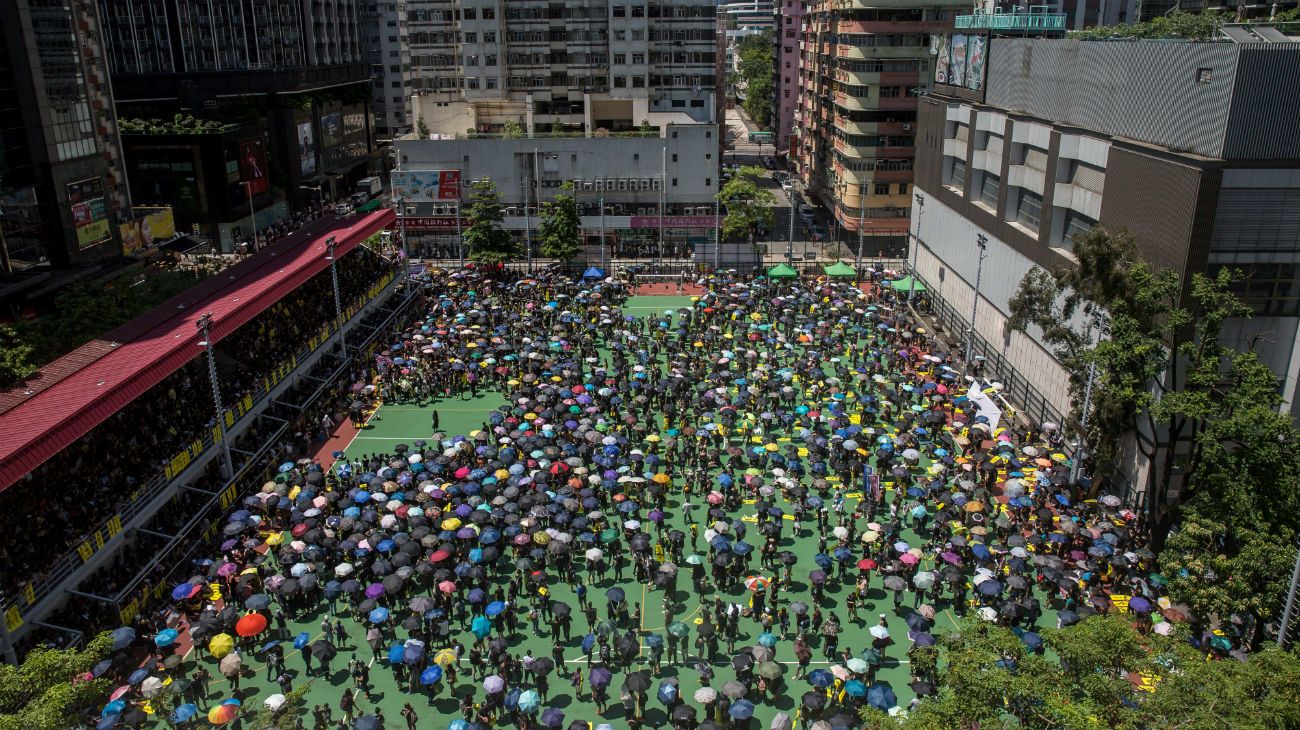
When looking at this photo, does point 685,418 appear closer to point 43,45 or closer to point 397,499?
point 397,499

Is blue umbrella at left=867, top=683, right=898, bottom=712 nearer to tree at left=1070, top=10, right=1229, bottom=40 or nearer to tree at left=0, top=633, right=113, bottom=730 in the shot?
tree at left=0, top=633, right=113, bottom=730

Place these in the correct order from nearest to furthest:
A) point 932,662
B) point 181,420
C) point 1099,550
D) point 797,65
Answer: point 932,662 < point 1099,550 < point 181,420 < point 797,65

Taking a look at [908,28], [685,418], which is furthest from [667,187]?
[685,418]

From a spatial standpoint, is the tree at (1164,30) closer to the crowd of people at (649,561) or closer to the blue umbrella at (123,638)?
the crowd of people at (649,561)

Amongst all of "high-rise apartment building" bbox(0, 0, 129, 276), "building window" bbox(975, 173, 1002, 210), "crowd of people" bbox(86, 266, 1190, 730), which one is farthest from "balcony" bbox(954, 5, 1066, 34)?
"high-rise apartment building" bbox(0, 0, 129, 276)

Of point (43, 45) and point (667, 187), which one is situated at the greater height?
point (43, 45)

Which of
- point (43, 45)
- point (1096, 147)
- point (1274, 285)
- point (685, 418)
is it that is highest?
point (43, 45)

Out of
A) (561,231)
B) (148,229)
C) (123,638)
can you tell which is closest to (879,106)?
(561,231)

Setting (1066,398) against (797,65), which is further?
(797,65)
